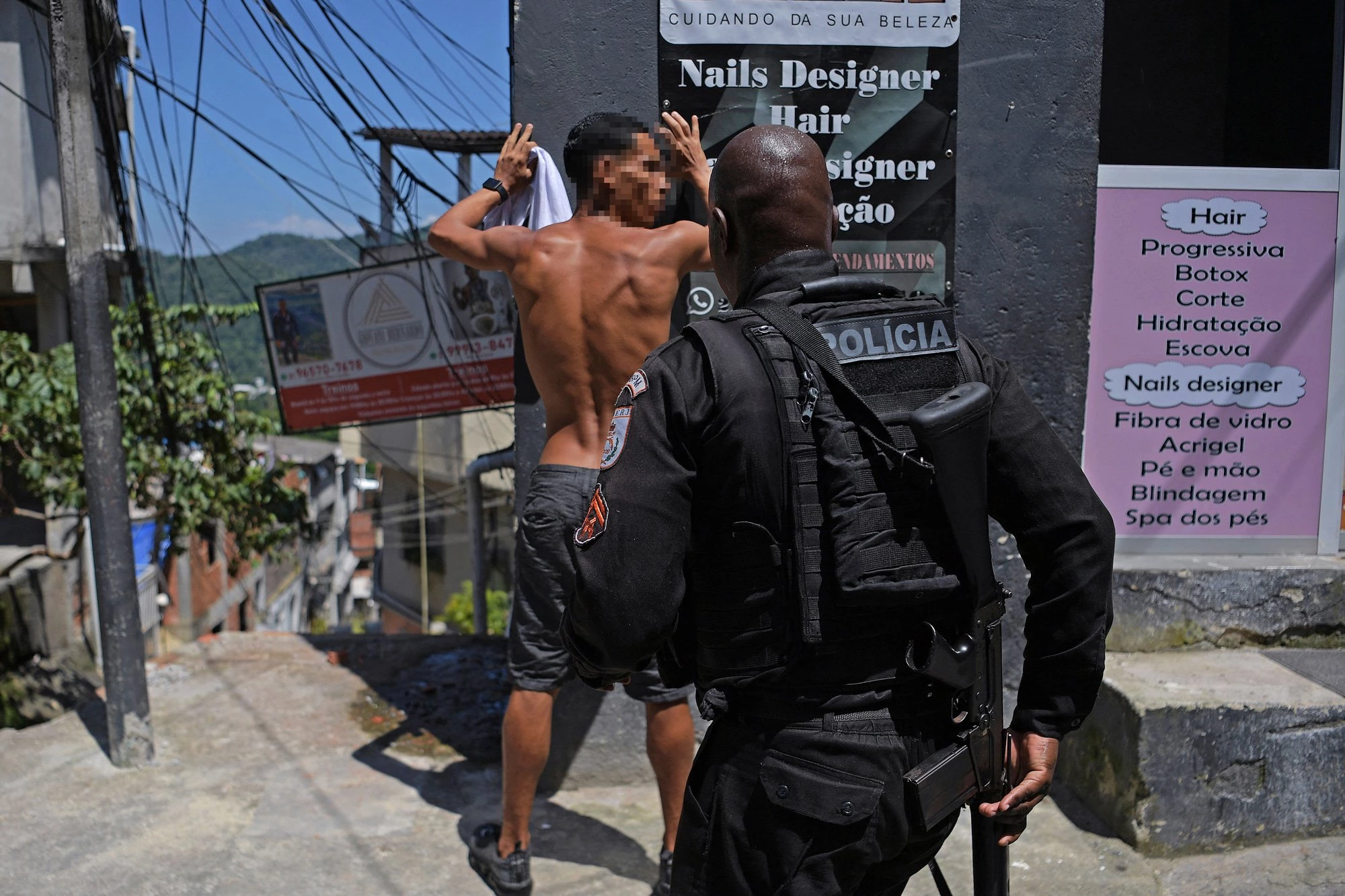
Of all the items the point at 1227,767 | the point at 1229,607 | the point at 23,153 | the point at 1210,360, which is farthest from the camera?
the point at 23,153

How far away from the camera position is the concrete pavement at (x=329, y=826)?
299 centimetres

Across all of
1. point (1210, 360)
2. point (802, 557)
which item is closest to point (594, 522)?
point (802, 557)

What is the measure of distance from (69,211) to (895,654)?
3294 millimetres

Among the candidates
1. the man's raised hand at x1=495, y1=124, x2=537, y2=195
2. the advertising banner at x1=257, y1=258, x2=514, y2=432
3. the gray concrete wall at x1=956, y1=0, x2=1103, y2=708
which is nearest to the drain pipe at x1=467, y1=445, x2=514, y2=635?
the advertising banner at x1=257, y1=258, x2=514, y2=432

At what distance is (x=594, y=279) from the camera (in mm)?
2814

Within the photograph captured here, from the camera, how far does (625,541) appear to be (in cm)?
154

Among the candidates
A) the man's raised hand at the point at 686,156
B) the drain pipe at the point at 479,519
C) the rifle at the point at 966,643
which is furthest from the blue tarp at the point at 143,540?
the rifle at the point at 966,643

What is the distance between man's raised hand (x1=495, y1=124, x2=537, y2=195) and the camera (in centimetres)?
306

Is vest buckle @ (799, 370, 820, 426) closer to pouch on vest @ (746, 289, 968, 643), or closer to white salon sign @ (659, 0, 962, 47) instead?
pouch on vest @ (746, 289, 968, 643)

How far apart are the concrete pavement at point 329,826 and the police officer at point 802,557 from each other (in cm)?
158

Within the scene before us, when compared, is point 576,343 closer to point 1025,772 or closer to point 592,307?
point 592,307

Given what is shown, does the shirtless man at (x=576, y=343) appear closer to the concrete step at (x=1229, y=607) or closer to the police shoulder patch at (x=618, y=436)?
the police shoulder patch at (x=618, y=436)

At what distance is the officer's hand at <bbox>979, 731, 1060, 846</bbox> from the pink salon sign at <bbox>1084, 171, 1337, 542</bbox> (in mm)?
2271

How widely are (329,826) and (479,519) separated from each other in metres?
3.98
